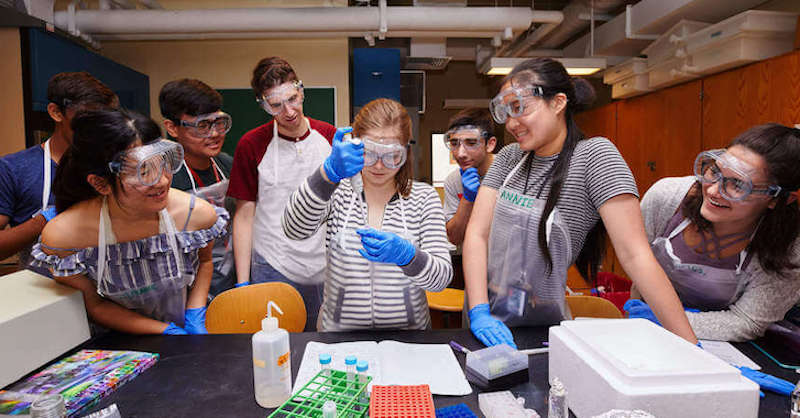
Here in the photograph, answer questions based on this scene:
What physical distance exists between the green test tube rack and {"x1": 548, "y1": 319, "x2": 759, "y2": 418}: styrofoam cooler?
0.54 meters

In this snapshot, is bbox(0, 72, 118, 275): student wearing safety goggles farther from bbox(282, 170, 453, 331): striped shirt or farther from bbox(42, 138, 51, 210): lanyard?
bbox(282, 170, 453, 331): striped shirt

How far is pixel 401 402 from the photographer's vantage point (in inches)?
40.0

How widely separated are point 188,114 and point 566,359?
2145 mm

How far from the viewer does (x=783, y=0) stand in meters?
3.67

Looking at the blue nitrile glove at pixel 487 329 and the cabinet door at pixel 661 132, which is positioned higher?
the cabinet door at pixel 661 132

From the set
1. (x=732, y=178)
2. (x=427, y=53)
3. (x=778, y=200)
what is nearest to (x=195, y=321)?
(x=732, y=178)

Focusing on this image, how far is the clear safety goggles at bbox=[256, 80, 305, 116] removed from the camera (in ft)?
7.52

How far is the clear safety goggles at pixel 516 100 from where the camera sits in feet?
5.54

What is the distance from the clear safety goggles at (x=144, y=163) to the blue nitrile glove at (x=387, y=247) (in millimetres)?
788

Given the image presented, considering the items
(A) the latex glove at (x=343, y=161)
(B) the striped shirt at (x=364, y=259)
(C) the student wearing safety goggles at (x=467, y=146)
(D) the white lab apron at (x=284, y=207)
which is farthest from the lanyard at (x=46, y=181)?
(C) the student wearing safety goggles at (x=467, y=146)

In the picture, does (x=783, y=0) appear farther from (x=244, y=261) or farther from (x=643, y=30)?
(x=244, y=261)

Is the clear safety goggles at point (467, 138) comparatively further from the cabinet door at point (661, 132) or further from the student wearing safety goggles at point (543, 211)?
the cabinet door at point (661, 132)

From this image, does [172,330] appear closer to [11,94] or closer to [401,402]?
[401,402]

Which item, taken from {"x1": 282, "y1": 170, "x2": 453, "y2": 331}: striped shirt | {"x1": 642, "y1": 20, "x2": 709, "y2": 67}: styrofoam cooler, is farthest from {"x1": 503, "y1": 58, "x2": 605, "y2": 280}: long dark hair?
{"x1": 642, "y1": 20, "x2": 709, "y2": 67}: styrofoam cooler
